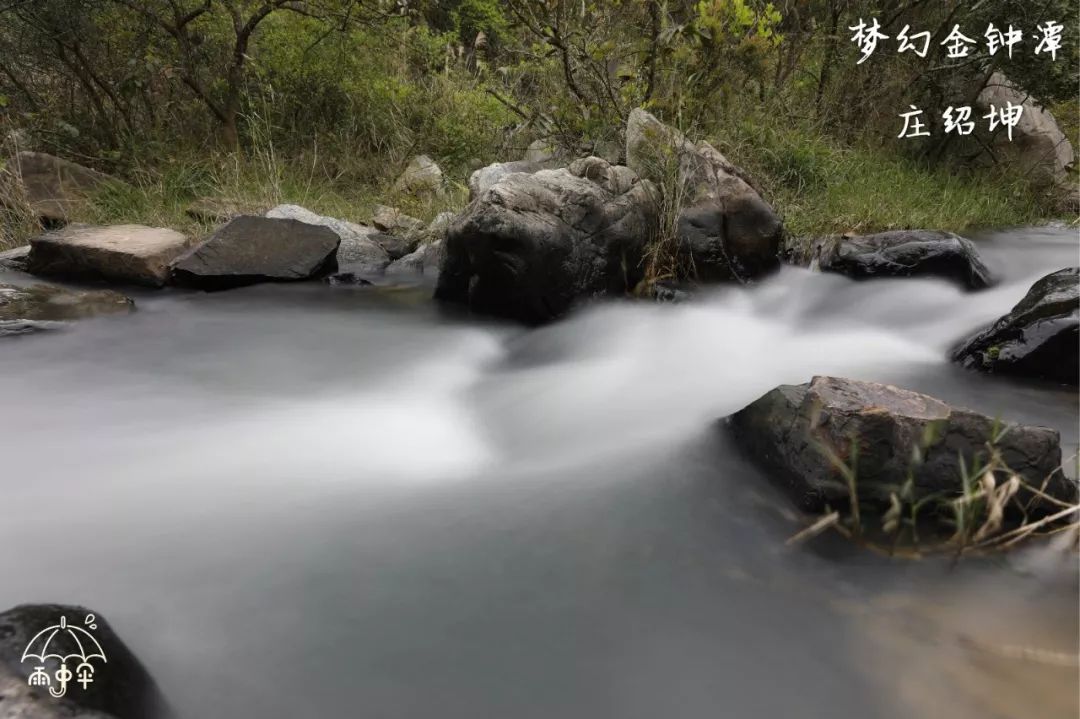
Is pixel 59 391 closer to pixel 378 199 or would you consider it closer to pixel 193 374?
pixel 193 374

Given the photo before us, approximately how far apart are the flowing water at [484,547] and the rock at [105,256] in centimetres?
97

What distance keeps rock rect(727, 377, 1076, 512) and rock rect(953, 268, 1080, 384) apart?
120 centimetres

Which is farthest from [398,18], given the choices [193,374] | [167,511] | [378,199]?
[167,511]

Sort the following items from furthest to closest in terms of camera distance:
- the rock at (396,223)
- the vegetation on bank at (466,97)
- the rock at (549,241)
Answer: the rock at (396,223), the vegetation on bank at (466,97), the rock at (549,241)

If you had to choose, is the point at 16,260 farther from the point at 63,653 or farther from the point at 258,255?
the point at 63,653

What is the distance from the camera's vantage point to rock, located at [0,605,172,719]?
47.0 inches

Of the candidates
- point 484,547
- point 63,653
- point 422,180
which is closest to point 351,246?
point 422,180

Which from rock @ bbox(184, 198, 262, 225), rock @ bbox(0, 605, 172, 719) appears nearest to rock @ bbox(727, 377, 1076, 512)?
rock @ bbox(0, 605, 172, 719)

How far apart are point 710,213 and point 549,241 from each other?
1.16 m

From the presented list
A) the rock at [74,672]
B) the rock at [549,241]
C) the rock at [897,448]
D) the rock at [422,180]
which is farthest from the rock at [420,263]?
the rock at [74,672]

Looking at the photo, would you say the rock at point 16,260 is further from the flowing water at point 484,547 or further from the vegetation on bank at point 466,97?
the flowing water at point 484,547

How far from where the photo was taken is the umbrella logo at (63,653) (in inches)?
48.7

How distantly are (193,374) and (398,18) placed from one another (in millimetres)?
5582

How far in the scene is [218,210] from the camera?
5.49 metres
